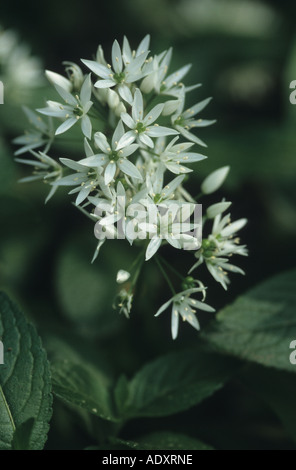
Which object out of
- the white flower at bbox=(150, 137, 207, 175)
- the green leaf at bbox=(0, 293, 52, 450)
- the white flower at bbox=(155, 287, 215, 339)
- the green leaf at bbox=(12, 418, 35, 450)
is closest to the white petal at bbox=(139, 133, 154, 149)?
the white flower at bbox=(150, 137, 207, 175)

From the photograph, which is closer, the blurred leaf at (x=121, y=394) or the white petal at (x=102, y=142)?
the white petal at (x=102, y=142)

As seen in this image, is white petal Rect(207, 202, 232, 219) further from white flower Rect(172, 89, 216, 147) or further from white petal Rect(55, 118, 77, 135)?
white petal Rect(55, 118, 77, 135)

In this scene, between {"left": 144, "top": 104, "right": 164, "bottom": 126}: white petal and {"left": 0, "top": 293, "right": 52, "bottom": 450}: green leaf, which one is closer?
{"left": 0, "top": 293, "right": 52, "bottom": 450}: green leaf

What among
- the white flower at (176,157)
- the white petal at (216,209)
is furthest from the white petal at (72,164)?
the white petal at (216,209)

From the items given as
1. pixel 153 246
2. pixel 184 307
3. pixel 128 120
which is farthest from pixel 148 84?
pixel 184 307

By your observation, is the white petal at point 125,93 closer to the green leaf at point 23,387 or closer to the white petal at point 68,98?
the white petal at point 68,98

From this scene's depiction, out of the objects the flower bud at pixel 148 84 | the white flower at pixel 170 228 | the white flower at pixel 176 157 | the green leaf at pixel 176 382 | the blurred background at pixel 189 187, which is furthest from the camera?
the blurred background at pixel 189 187
